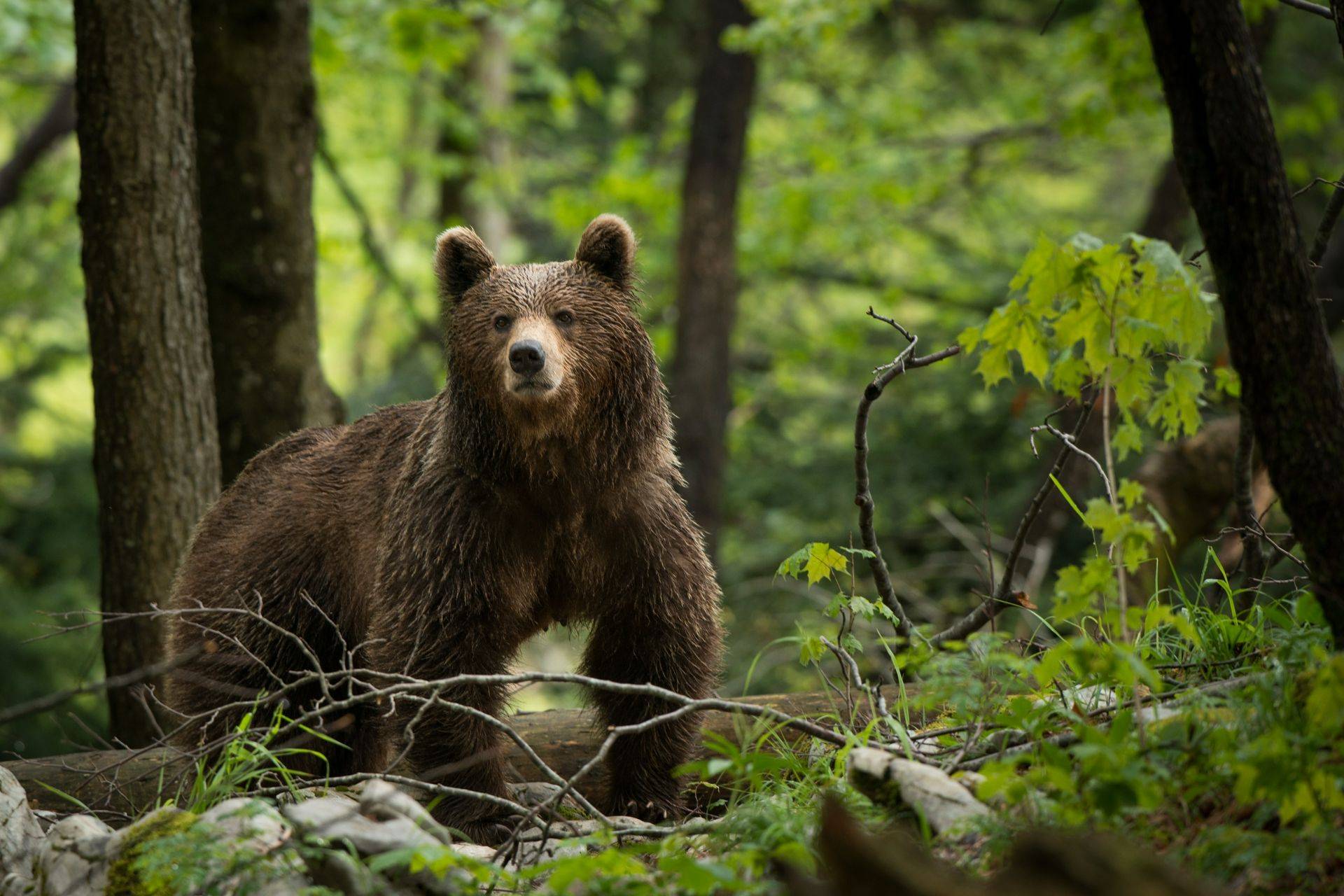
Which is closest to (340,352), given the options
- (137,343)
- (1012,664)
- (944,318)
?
(944,318)

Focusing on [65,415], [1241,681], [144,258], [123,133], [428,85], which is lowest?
[65,415]

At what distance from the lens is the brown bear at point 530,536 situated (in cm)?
447

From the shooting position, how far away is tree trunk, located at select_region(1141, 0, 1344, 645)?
2.87 m

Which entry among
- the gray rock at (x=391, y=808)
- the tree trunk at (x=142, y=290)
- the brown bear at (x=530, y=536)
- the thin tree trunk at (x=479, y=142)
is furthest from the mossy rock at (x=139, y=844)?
the thin tree trunk at (x=479, y=142)

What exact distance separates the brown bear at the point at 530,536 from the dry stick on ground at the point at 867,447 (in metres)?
0.76

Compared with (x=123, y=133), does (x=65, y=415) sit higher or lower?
lower

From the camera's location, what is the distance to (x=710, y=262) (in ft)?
36.0

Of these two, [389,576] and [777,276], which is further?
[777,276]

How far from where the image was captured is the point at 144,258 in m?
5.54

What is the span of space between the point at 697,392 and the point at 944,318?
3458mm

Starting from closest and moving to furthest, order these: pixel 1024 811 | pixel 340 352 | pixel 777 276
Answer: pixel 1024 811 → pixel 777 276 → pixel 340 352

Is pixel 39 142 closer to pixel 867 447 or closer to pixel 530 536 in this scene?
pixel 530 536

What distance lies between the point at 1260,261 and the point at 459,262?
3116 millimetres

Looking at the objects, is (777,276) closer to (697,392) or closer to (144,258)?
(697,392)
